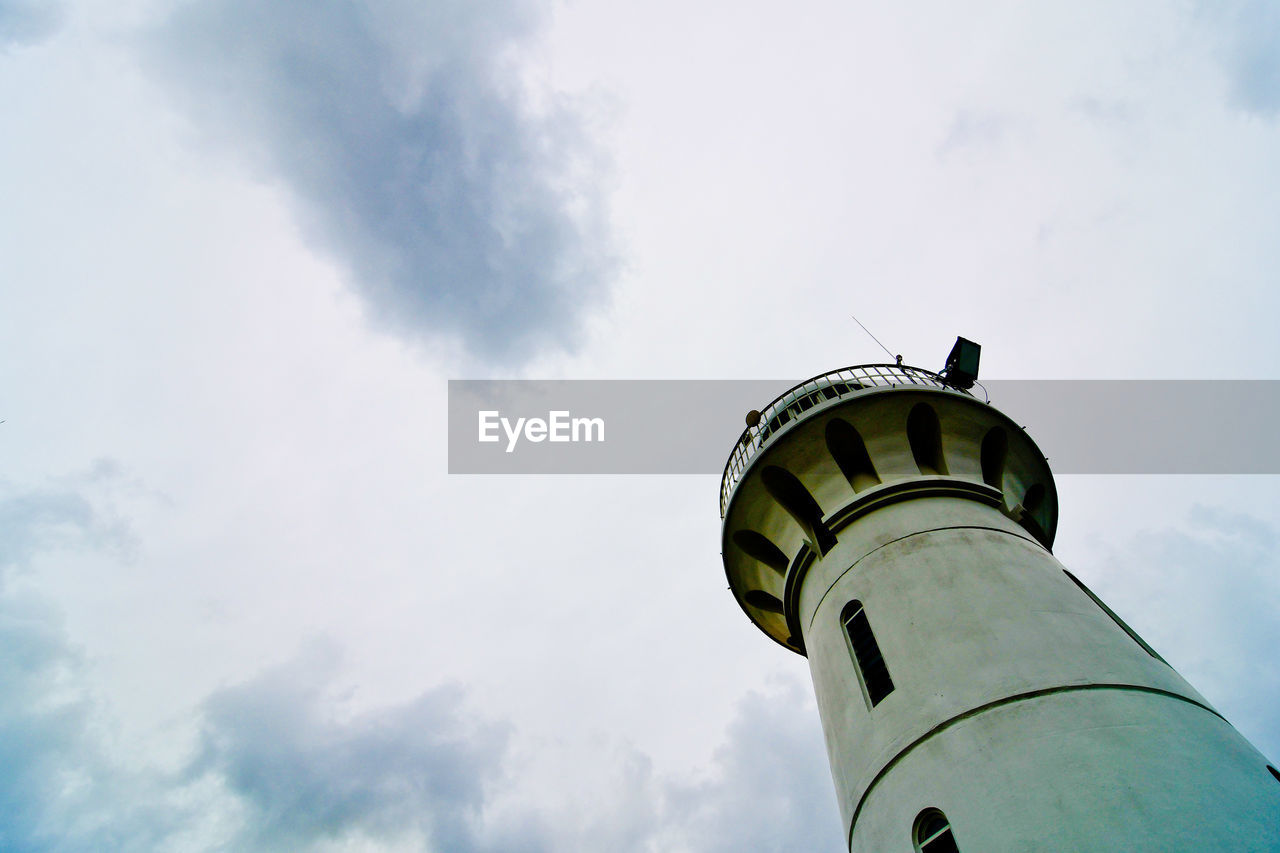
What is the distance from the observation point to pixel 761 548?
63.4 ft

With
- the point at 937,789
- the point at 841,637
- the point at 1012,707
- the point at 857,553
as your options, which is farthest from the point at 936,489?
the point at 937,789

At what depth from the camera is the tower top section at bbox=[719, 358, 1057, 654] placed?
16.4 m

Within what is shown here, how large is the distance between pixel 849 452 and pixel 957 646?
5.71 m

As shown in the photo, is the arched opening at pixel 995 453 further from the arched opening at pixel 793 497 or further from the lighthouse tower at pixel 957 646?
the arched opening at pixel 793 497

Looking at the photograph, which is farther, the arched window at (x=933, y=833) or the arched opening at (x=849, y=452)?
the arched opening at (x=849, y=452)

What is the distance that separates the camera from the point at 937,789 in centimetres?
1155

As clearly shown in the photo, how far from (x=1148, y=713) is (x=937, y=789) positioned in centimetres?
346

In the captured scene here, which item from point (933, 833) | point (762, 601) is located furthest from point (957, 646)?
point (762, 601)

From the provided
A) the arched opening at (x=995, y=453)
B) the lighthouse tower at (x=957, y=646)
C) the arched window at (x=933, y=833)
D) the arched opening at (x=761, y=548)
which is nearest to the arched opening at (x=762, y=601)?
the lighthouse tower at (x=957, y=646)

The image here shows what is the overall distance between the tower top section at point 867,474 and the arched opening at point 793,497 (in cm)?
3

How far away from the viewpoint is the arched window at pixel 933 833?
11.2 meters

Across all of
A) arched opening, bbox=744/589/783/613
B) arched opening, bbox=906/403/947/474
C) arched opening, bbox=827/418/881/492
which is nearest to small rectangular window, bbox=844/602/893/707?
arched opening, bbox=827/418/881/492

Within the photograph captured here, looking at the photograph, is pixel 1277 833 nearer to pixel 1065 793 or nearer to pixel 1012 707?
pixel 1065 793

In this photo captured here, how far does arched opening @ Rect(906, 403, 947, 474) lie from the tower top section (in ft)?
0.08
